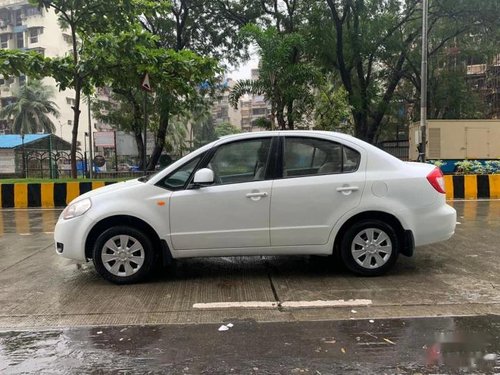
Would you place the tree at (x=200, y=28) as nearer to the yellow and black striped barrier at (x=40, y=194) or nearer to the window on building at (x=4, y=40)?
the yellow and black striped barrier at (x=40, y=194)

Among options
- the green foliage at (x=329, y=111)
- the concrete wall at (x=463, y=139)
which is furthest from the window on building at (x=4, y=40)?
the concrete wall at (x=463, y=139)

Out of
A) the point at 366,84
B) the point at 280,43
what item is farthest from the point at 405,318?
the point at 366,84

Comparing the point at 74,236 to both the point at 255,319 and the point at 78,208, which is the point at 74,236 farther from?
the point at 255,319

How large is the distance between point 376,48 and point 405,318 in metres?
20.2

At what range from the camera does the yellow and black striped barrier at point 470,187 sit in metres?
13.1

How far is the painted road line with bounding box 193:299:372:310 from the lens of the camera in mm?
4809

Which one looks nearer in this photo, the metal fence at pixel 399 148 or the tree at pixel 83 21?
the tree at pixel 83 21

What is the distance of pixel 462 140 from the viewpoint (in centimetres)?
2203

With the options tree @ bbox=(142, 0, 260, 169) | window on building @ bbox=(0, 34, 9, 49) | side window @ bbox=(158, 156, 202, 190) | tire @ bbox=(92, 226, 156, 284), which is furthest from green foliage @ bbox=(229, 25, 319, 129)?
window on building @ bbox=(0, 34, 9, 49)

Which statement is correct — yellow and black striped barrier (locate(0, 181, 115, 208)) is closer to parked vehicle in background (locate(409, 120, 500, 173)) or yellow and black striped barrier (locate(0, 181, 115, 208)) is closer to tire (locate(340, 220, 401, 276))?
tire (locate(340, 220, 401, 276))

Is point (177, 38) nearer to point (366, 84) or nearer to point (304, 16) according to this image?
point (304, 16)

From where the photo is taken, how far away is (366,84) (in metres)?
24.7

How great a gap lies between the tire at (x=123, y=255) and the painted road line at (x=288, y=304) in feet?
3.13

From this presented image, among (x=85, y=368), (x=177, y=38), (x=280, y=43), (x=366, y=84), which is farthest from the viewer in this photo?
(x=366, y=84)
